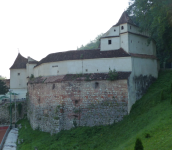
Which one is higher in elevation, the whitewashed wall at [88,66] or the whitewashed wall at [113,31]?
the whitewashed wall at [113,31]

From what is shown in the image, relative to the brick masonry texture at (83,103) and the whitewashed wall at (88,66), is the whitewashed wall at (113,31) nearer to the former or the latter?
the whitewashed wall at (88,66)

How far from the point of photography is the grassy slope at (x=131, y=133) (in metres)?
11.9

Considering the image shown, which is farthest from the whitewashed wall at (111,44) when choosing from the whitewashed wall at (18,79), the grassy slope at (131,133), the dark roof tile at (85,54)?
the whitewashed wall at (18,79)

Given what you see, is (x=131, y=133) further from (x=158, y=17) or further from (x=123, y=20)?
(x=123, y=20)

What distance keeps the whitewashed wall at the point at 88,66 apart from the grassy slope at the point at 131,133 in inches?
149

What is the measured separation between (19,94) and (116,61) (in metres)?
19.9

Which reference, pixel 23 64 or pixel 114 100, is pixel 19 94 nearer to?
pixel 23 64

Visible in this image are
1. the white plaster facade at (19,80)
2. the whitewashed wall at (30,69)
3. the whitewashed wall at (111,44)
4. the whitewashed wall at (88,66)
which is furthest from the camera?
the white plaster facade at (19,80)

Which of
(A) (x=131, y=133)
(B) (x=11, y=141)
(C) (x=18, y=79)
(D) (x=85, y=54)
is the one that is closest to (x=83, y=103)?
(D) (x=85, y=54)

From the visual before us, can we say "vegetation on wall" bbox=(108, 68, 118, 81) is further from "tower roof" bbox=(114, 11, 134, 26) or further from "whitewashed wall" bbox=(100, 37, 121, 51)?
"tower roof" bbox=(114, 11, 134, 26)

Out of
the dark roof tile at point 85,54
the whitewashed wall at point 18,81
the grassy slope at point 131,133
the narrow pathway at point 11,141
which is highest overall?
the dark roof tile at point 85,54

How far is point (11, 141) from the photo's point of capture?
22891 millimetres

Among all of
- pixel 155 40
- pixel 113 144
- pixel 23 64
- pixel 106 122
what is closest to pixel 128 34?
pixel 155 40

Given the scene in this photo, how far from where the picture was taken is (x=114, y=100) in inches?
747
